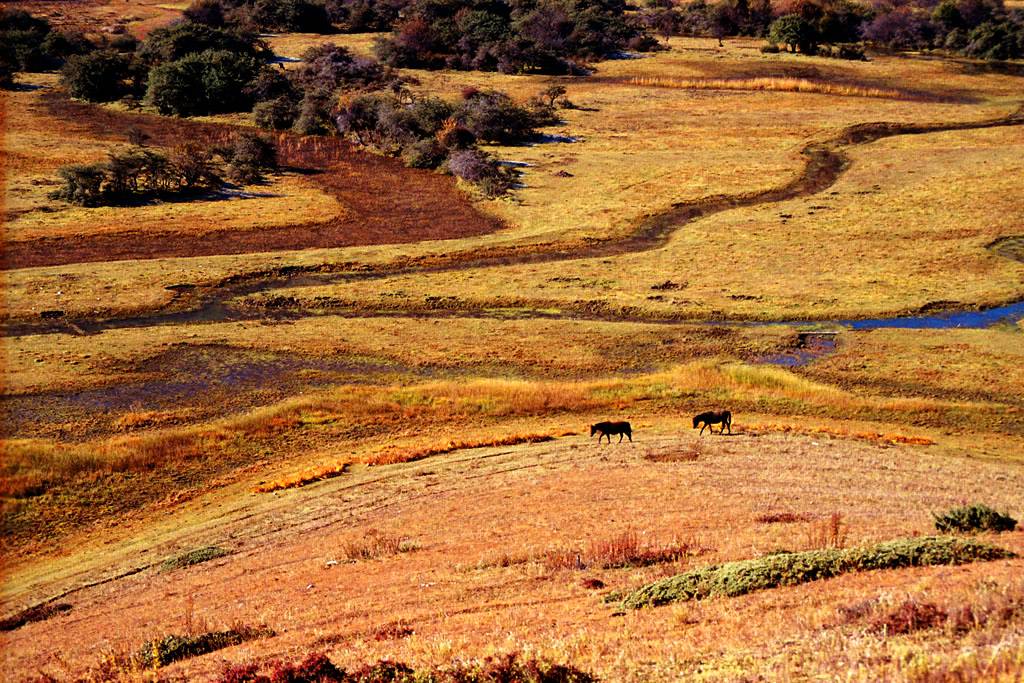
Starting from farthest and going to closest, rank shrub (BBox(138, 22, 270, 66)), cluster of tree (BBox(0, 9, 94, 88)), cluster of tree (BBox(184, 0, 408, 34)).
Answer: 1. cluster of tree (BBox(184, 0, 408, 34))
2. cluster of tree (BBox(0, 9, 94, 88))
3. shrub (BBox(138, 22, 270, 66))

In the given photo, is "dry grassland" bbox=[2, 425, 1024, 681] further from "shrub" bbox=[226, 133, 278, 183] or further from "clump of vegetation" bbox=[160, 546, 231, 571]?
"shrub" bbox=[226, 133, 278, 183]

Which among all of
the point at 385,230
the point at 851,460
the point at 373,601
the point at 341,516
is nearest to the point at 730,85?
the point at 385,230

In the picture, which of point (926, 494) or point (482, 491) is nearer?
point (926, 494)

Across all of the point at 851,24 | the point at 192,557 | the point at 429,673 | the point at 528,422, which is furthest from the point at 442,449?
the point at 851,24

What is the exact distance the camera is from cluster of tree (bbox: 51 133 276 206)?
6825 cm

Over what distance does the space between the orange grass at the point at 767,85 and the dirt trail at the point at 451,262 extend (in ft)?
93.7

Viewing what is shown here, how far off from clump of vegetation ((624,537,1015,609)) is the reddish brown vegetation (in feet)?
159

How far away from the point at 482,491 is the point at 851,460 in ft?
43.2

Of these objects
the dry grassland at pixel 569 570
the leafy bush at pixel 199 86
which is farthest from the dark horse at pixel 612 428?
the leafy bush at pixel 199 86

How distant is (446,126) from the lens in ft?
285

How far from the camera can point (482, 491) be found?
29375 millimetres

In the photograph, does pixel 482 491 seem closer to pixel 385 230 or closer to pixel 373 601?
pixel 373 601

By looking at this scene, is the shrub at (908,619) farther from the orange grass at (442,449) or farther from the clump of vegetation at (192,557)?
the orange grass at (442,449)

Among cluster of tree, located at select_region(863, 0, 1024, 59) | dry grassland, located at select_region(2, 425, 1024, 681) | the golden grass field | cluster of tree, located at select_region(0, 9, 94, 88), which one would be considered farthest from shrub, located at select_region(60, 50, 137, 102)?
cluster of tree, located at select_region(863, 0, 1024, 59)
